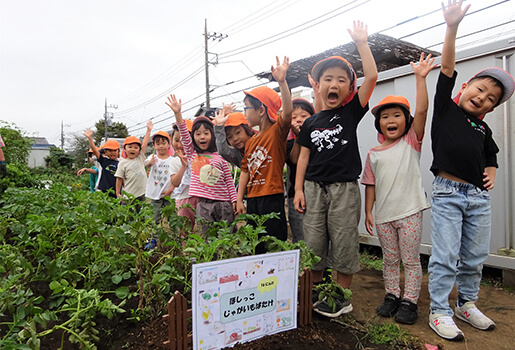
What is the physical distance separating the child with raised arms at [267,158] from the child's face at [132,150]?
9.47 feet

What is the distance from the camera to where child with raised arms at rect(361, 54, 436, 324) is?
7.13 ft

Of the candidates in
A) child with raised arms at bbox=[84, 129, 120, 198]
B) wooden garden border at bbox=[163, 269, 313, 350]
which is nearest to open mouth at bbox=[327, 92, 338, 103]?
wooden garden border at bbox=[163, 269, 313, 350]

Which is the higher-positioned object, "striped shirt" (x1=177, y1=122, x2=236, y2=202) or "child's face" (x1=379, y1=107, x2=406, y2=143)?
"child's face" (x1=379, y1=107, x2=406, y2=143)

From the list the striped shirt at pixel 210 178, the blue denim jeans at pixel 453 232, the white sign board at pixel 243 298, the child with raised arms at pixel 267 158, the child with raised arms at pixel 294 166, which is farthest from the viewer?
the striped shirt at pixel 210 178

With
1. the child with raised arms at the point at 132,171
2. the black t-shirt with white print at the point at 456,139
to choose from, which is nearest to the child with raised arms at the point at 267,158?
the black t-shirt with white print at the point at 456,139

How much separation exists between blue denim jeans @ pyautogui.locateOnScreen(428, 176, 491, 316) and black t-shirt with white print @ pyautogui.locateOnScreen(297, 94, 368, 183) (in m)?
0.56

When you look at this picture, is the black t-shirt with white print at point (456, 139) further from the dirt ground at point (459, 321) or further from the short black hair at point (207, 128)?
the short black hair at point (207, 128)

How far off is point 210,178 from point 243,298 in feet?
5.11

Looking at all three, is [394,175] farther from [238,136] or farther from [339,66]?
[238,136]

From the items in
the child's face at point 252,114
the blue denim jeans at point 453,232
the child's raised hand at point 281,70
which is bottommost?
the blue denim jeans at point 453,232

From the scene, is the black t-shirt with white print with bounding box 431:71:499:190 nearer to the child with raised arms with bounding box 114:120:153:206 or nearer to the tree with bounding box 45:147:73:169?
the child with raised arms with bounding box 114:120:153:206

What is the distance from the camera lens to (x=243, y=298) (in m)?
1.58

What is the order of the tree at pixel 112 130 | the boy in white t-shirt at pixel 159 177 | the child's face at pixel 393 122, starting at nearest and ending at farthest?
the child's face at pixel 393 122 < the boy in white t-shirt at pixel 159 177 < the tree at pixel 112 130

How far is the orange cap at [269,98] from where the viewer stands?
2488 mm
